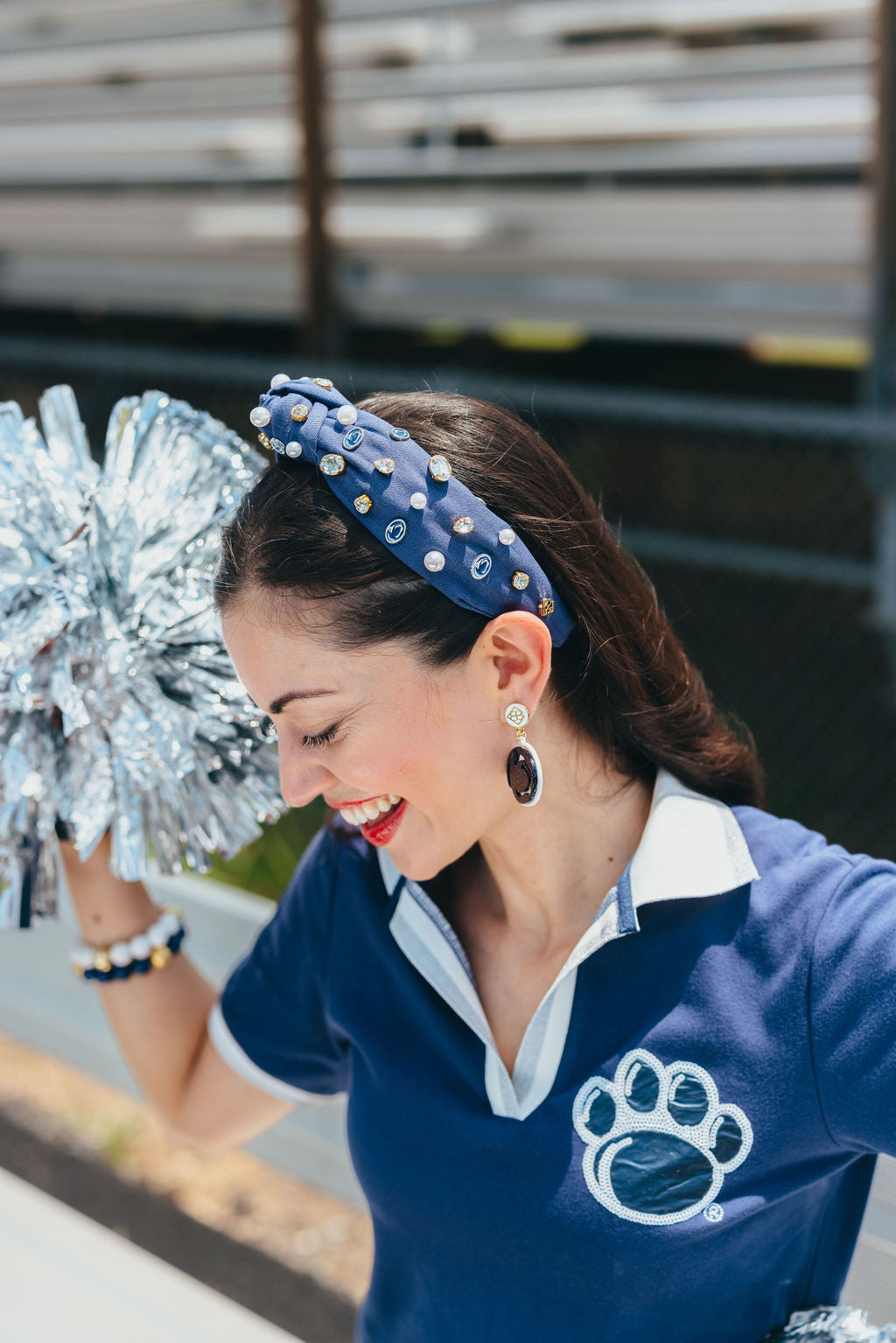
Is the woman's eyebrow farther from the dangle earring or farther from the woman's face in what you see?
the dangle earring

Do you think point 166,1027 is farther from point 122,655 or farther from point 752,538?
point 752,538

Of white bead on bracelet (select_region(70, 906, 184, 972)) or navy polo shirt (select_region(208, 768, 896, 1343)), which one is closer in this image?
navy polo shirt (select_region(208, 768, 896, 1343))

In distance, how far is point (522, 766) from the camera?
1.22 meters

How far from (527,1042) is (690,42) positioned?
3606mm

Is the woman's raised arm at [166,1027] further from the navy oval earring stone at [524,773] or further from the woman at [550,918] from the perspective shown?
the navy oval earring stone at [524,773]

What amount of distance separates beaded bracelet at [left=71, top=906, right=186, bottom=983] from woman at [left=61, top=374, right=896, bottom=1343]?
0.26m

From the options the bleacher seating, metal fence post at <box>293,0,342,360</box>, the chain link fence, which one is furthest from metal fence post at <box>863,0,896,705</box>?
metal fence post at <box>293,0,342,360</box>

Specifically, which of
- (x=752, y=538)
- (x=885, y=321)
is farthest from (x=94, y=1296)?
(x=752, y=538)

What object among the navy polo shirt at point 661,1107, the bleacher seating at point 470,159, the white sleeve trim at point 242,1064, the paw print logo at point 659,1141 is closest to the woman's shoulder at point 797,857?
the navy polo shirt at point 661,1107

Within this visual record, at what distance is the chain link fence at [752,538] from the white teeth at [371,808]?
2.19 m

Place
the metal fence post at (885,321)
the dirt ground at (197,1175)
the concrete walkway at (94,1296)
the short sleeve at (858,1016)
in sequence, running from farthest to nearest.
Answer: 1. the metal fence post at (885,321)
2. the dirt ground at (197,1175)
3. the concrete walkway at (94,1296)
4. the short sleeve at (858,1016)

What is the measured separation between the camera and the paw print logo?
3.78 feet

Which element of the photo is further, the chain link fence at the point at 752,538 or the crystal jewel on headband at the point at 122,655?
the chain link fence at the point at 752,538

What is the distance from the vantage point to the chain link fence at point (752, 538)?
3.62 meters
